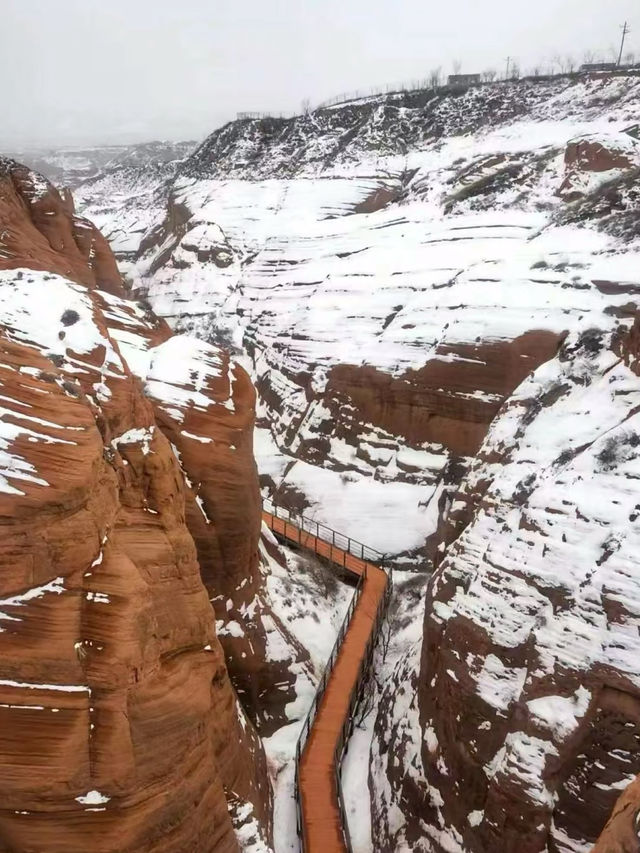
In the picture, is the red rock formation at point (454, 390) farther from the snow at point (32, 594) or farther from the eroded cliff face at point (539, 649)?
the snow at point (32, 594)

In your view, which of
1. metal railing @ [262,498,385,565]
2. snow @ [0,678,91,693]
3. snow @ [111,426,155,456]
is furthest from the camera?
metal railing @ [262,498,385,565]

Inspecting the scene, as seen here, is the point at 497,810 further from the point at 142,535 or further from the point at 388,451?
the point at 388,451

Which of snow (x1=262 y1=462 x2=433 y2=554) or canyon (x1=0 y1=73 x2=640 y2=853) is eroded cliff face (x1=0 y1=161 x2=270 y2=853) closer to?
canyon (x1=0 y1=73 x2=640 y2=853)

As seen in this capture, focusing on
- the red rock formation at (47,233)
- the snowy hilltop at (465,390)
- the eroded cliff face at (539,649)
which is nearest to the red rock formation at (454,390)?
the snowy hilltop at (465,390)

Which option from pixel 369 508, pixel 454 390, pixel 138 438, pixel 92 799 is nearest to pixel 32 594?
pixel 92 799

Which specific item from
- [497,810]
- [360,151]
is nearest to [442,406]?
[497,810]

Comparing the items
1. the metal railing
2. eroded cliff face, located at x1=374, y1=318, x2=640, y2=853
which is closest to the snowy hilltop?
eroded cliff face, located at x1=374, y1=318, x2=640, y2=853
